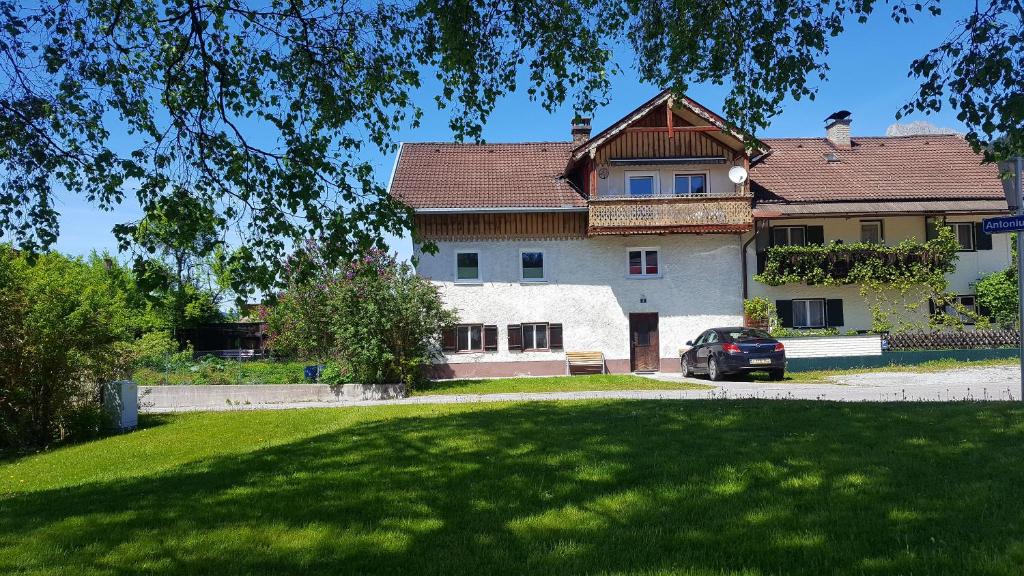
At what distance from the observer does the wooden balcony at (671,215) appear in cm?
2605

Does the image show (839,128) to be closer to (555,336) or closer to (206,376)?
(555,336)

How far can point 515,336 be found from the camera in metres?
27.0

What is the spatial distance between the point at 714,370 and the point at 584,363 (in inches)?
232

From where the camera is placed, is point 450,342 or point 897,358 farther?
point 450,342

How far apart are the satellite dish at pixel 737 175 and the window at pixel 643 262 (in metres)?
3.82

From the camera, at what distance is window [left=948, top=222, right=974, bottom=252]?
28.4 m

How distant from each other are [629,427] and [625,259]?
19.0 metres

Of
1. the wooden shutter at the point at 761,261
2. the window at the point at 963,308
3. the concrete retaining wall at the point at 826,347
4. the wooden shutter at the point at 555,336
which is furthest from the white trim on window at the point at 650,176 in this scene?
the window at the point at 963,308

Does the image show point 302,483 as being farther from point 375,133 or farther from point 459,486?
point 375,133

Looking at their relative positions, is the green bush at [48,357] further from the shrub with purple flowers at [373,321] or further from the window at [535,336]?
the window at [535,336]

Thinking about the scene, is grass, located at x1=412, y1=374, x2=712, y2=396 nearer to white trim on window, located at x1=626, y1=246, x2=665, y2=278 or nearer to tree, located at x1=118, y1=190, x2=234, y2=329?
white trim on window, located at x1=626, y1=246, x2=665, y2=278

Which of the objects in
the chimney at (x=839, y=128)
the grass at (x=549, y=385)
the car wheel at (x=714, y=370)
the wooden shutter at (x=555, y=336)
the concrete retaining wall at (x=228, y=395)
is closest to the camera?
the concrete retaining wall at (x=228, y=395)

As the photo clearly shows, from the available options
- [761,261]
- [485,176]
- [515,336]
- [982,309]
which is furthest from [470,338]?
[982,309]

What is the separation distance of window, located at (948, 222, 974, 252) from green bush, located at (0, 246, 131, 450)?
1137 inches
